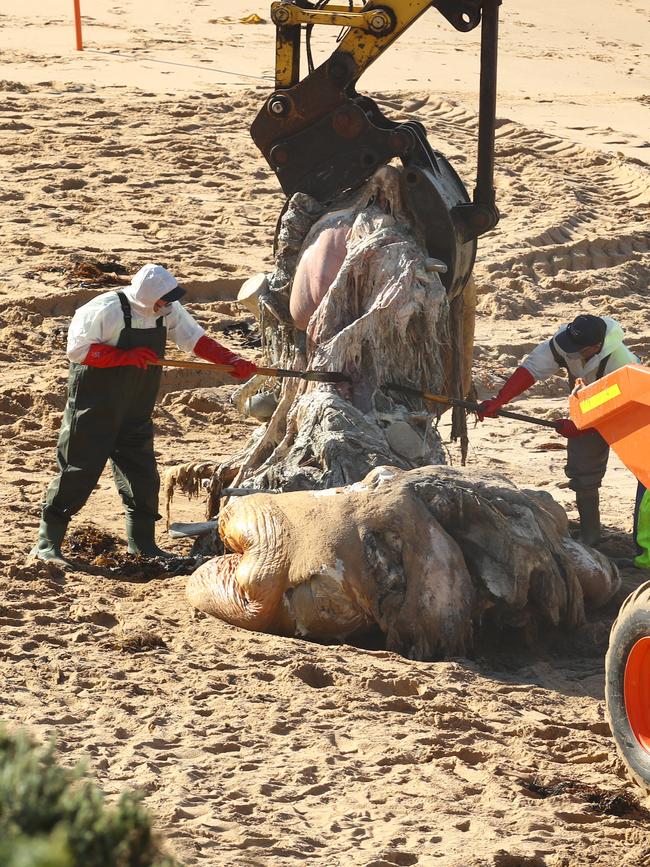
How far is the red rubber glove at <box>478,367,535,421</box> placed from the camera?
6.73 metres

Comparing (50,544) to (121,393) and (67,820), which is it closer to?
(121,393)

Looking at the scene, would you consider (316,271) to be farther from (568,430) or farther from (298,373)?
(568,430)

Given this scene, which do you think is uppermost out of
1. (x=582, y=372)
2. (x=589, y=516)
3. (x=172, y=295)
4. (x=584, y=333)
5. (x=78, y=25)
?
(x=78, y=25)

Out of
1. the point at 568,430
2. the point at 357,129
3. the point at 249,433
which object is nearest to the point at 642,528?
the point at 568,430

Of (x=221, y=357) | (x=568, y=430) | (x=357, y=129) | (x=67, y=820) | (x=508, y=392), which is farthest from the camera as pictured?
(x=568, y=430)

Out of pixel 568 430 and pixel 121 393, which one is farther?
pixel 568 430

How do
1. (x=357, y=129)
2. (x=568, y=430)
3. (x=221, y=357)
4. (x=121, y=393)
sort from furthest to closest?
(x=568, y=430) < (x=221, y=357) < (x=357, y=129) < (x=121, y=393)

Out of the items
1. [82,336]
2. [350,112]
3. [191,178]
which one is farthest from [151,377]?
[191,178]

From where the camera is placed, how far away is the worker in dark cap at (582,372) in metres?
6.67

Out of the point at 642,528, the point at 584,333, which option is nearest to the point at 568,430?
the point at 584,333

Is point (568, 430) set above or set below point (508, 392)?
below

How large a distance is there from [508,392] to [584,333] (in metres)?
0.49

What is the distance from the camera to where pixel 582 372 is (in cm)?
680

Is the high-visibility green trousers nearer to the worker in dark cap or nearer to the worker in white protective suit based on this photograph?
the worker in dark cap
